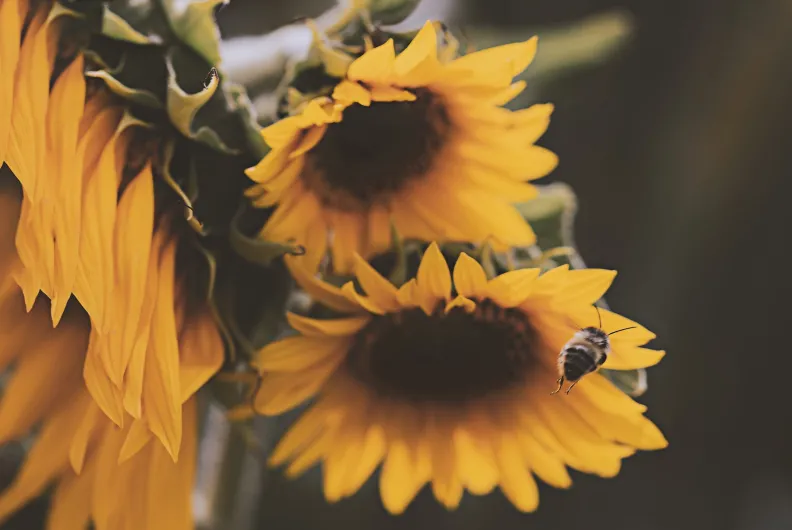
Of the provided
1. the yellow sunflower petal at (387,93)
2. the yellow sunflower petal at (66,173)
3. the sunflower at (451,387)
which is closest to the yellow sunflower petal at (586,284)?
the sunflower at (451,387)

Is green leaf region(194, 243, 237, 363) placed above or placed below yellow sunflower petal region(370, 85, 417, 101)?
below

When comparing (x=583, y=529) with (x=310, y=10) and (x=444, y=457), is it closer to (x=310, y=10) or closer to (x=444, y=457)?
(x=444, y=457)

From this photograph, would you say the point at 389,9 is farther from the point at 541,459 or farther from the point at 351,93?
the point at 541,459

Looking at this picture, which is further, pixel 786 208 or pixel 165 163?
pixel 786 208

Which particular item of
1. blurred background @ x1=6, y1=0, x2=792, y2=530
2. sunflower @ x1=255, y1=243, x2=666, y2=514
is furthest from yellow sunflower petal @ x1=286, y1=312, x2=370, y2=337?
blurred background @ x1=6, y1=0, x2=792, y2=530

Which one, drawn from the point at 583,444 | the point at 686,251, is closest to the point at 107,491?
the point at 583,444

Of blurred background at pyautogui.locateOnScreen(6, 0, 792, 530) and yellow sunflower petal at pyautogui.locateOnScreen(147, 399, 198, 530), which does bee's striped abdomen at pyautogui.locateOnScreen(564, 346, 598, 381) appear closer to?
yellow sunflower petal at pyautogui.locateOnScreen(147, 399, 198, 530)

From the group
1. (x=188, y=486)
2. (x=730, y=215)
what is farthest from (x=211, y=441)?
(x=730, y=215)
